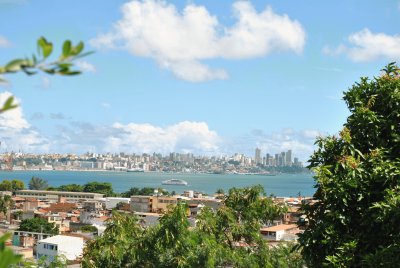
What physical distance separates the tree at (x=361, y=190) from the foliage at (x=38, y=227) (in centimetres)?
3102

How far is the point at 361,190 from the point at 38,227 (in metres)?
31.9

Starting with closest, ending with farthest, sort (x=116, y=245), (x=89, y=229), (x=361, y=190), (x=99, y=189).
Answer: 1. (x=361, y=190)
2. (x=116, y=245)
3. (x=89, y=229)
4. (x=99, y=189)

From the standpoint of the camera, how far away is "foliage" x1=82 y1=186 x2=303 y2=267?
755cm

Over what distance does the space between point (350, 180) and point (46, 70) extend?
4.01m

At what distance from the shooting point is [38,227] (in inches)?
1336

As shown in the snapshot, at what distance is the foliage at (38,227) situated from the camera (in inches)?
1328

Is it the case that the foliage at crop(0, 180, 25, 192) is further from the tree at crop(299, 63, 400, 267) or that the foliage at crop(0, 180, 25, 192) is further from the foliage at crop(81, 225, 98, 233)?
the tree at crop(299, 63, 400, 267)

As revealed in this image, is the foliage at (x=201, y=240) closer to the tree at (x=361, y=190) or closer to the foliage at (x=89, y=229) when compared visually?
the tree at (x=361, y=190)

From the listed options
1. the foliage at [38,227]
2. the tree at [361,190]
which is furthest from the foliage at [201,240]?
the foliage at [38,227]

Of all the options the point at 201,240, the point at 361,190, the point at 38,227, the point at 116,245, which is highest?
the point at 361,190

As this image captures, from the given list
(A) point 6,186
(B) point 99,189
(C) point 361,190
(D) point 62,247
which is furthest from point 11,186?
(C) point 361,190

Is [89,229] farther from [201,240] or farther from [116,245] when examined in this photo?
[201,240]

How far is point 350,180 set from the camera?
4.56 meters

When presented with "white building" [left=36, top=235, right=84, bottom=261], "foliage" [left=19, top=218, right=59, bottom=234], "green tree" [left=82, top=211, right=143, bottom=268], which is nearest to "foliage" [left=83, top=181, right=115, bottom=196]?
"foliage" [left=19, top=218, right=59, bottom=234]
